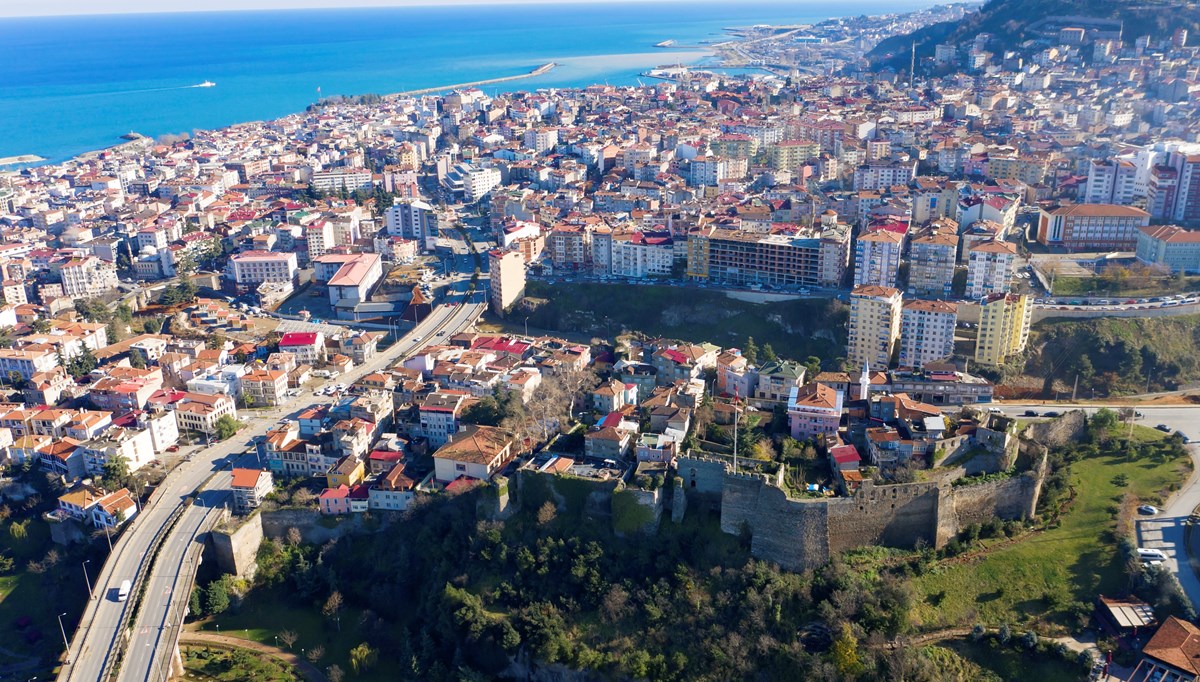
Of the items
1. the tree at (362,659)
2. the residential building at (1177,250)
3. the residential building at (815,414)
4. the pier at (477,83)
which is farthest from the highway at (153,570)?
the pier at (477,83)

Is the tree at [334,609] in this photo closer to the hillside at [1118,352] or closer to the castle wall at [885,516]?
the castle wall at [885,516]

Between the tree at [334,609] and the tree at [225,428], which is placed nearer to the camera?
the tree at [334,609]

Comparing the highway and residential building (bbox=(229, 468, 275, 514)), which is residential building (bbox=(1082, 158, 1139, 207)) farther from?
residential building (bbox=(229, 468, 275, 514))

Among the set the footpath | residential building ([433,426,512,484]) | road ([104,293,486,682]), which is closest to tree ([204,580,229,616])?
Answer: road ([104,293,486,682])

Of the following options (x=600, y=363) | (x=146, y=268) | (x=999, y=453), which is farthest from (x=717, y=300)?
(x=146, y=268)

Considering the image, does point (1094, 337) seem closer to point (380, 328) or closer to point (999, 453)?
point (999, 453)

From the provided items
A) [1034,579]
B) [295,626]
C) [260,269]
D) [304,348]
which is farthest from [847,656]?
[260,269]
